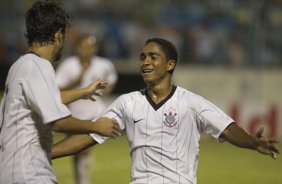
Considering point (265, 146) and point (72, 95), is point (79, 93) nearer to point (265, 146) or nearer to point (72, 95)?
point (72, 95)

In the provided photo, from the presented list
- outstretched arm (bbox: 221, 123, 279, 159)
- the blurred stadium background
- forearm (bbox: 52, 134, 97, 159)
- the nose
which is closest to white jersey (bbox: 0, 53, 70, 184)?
forearm (bbox: 52, 134, 97, 159)

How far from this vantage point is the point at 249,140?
5.03 m

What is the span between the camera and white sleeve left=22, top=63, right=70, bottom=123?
412 centimetres

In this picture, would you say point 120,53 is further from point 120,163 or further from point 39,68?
point 39,68

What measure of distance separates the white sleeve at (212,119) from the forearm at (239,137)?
41 millimetres

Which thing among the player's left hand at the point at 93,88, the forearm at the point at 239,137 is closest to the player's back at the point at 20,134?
the player's left hand at the point at 93,88

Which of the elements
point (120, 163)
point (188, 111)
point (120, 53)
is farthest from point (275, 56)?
point (188, 111)

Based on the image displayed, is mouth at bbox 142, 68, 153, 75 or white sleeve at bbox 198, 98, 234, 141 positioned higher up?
mouth at bbox 142, 68, 153, 75

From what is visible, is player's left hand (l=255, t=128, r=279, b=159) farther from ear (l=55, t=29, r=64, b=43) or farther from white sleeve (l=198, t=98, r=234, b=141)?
ear (l=55, t=29, r=64, b=43)

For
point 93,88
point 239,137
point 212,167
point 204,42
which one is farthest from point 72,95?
point 204,42

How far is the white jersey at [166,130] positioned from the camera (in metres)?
5.01

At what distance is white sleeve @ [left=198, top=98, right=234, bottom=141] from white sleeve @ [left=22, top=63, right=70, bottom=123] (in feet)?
4.13

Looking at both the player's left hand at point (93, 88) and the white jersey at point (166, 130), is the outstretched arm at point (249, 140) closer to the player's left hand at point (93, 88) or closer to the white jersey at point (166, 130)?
the white jersey at point (166, 130)

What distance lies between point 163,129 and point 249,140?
1.99 feet
